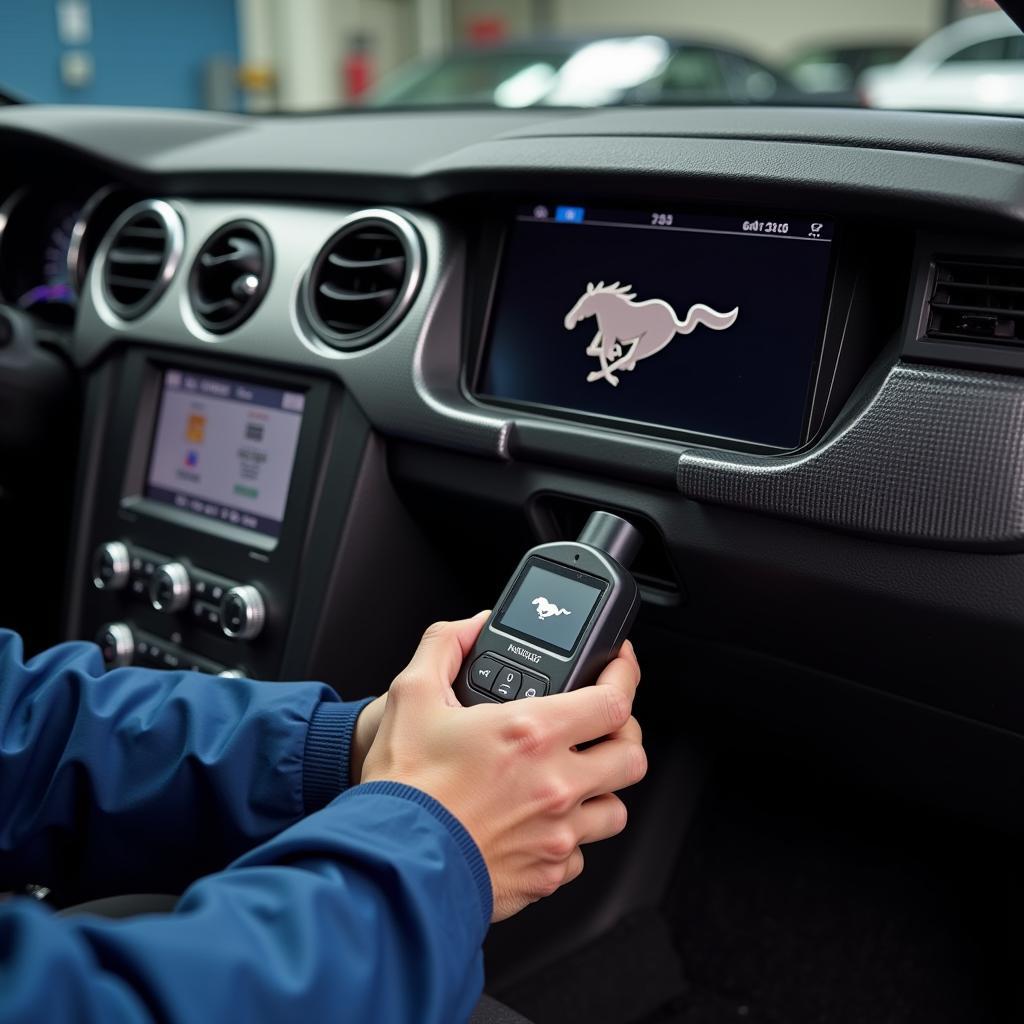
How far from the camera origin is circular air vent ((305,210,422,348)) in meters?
1.10

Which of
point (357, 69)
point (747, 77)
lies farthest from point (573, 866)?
point (357, 69)

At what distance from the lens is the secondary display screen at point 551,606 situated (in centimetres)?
72

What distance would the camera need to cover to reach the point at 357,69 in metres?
9.44

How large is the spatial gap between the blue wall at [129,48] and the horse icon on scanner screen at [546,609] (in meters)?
7.38

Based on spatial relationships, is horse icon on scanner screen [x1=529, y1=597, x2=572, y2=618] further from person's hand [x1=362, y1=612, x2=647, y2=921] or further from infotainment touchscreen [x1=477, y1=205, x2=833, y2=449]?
infotainment touchscreen [x1=477, y1=205, x2=833, y2=449]

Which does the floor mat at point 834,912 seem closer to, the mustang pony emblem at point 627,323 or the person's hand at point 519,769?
the mustang pony emblem at point 627,323

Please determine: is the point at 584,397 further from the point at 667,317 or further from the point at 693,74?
the point at 693,74

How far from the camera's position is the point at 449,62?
3699 mm

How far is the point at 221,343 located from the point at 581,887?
760 millimetres

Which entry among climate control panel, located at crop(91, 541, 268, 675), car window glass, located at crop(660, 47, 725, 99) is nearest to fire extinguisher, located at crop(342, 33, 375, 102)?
car window glass, located at crop(660, 47, 725, 99)

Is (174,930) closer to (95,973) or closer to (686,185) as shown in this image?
(95,973)

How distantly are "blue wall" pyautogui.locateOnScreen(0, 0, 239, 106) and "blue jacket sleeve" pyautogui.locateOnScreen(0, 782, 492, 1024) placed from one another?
7.54 m

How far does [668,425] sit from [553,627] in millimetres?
282

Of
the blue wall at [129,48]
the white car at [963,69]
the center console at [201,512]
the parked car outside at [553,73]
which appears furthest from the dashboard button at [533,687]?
the blue wall at [129,48]
